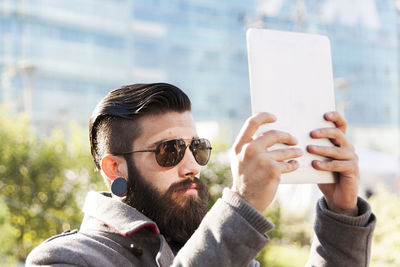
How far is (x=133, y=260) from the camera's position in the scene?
1.90 m

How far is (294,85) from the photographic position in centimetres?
159

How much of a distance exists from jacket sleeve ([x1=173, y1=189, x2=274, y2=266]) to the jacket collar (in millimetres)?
497

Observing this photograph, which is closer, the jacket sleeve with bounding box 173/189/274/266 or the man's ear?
the jacket sleeve with bounding box 173/189/274/266

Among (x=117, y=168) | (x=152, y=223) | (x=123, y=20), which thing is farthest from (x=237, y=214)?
(x=123, y=20)

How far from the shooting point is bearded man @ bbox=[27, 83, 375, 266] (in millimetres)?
1389

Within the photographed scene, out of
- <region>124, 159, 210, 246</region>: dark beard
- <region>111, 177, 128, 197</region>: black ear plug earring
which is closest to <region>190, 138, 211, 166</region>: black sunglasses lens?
<region>124, 159, 210, 246</region>: dark beard

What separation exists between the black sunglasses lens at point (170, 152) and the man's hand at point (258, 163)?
0.64m

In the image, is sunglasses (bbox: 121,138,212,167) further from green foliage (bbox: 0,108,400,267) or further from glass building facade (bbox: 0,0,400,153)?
glass building facade (bbox: 0,0,400,153)

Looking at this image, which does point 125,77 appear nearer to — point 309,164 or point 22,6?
point 22,6

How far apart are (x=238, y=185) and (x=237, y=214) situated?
8 cm

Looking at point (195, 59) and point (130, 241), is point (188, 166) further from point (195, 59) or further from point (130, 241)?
point (195, 59)

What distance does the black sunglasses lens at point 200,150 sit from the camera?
2119 mm

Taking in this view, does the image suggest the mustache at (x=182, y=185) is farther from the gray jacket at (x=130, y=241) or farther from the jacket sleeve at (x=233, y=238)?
the jacket sleeve at (x=233, y=238)

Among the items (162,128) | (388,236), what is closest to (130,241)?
(162,128)
